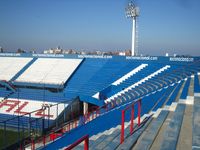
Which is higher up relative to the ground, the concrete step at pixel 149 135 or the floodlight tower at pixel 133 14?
the floodlight tower at pixel 133 14

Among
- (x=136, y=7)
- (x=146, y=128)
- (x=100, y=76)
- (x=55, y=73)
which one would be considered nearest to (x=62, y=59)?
(x=55, y=73)

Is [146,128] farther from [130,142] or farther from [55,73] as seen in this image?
[55,73]

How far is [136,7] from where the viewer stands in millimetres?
32250

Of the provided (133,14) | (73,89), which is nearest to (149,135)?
(73,89)

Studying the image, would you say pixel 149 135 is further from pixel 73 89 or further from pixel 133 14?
pixel 133 14

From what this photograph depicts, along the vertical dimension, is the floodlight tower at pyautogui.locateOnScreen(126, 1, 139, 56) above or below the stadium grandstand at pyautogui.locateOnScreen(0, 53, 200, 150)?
above

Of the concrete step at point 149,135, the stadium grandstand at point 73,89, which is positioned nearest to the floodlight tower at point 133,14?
the stadium grandstand at point 73,89

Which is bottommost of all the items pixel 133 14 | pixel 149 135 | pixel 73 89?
pixel 73 89

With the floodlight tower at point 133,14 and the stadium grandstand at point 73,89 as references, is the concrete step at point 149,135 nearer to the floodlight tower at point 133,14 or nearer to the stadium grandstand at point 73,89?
the stadium grandstand at point 73,89

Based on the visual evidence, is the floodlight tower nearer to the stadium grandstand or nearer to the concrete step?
the stadium grandstand

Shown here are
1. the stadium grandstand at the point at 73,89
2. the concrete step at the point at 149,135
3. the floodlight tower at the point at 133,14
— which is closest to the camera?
the concrete step at the point at 149,135

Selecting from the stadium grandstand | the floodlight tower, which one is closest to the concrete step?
the stadium grandstand

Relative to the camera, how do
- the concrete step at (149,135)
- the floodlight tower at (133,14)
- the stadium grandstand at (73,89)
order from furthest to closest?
the floodlight tower at (133,14) < the stadium grandstand at (73,89) < the concrete step at (149,135)

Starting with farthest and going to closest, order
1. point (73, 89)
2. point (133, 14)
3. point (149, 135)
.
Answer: point (133, 14), point (73, 89), point (149, 135)
